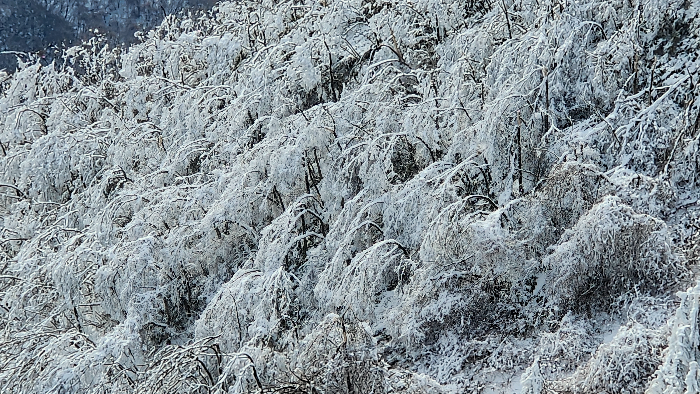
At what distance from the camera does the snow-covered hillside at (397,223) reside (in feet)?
18.3

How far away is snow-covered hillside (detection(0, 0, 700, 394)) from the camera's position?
5586 millimetres

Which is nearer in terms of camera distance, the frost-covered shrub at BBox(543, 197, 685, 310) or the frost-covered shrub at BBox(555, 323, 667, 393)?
the frost-covered shrub at BBox(555, 323, 667, 393)

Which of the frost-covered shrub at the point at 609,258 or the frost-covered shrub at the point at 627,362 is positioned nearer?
the frost-covered shrub at the point at 627,362

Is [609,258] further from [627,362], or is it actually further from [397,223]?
[397,223]

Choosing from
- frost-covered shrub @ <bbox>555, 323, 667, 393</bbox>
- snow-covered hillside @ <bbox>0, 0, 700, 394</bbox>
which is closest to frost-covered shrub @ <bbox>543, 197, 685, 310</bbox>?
snow-covered hillside @ <bbox>0, 0, 700, 394</bbox>

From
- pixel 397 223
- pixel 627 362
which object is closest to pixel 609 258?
pixel 627 362

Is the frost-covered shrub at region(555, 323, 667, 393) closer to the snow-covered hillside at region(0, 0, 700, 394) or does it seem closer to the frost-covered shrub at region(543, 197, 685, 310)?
the snow-covered hillside at region(0, 0, 700, 394)

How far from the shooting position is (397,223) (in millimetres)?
7035

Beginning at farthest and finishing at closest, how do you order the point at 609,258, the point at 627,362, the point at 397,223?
the point at 397,223 < the point at 609,258 < the point at 627,362

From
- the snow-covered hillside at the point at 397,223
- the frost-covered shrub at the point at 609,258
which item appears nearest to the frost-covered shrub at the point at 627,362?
→ the snow-covered hillside at the point at 397,223

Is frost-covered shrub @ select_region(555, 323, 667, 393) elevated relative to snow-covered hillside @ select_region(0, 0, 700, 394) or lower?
lower

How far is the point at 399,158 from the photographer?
793 cm

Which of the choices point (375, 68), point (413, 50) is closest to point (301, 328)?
point (375, 68)

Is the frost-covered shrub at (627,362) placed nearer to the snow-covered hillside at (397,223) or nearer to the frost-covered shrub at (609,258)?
the snow-covered hillside at (397,223)
